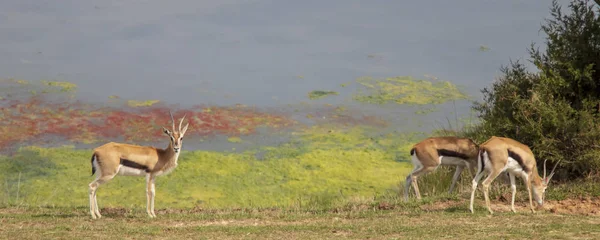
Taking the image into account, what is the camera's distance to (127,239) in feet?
40.7

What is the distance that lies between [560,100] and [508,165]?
2.94 m

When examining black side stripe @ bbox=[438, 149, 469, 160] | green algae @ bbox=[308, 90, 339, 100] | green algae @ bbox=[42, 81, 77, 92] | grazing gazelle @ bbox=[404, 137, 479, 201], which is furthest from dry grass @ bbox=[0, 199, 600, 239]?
green algae @ bbox=[308, 90, 339, 100]

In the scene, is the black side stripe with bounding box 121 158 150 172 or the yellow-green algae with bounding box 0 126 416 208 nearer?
the black side stripe with bounding box 121 158 150 172

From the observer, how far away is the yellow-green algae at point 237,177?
1767 cm

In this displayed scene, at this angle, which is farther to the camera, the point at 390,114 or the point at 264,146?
the point at 390,114

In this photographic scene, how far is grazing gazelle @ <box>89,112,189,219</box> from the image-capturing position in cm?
1427

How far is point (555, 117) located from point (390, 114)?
24.0ft

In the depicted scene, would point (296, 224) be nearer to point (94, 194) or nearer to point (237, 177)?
point (94, 194)

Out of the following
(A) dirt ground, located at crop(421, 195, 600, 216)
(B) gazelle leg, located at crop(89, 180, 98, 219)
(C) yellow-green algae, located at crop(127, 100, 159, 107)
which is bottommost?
(A) dirt ground, located at crop(421, 195, 600, 216)

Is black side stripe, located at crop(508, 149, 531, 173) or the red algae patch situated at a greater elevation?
black side stripe, located at crop(508, 149, 531, 173)

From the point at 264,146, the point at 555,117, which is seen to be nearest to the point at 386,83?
the point at 264,146

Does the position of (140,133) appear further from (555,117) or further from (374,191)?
(555,117)

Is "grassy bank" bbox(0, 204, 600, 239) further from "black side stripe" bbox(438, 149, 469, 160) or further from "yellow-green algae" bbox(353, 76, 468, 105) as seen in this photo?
"yellow-green algae" bbox(353, 76, 468, 105)

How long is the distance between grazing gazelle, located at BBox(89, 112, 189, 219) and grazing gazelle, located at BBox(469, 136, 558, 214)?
4526 mm
